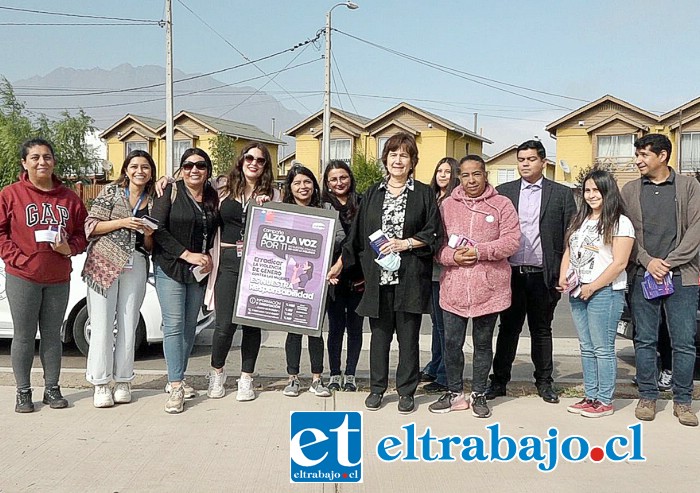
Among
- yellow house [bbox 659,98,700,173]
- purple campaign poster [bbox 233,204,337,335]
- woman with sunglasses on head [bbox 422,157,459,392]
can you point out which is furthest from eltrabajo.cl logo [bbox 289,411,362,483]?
yellow house [bbox 659,98,700,173]

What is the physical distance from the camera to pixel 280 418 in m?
5.03

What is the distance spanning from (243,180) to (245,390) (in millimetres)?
1697

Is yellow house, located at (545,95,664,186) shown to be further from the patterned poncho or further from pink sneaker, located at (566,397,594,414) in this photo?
the patterned poncho

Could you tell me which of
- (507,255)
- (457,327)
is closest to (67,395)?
(457,327)

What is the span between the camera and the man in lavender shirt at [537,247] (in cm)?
544

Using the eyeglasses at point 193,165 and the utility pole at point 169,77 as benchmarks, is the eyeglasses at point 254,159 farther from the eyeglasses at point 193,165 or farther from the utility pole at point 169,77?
the utility pole at point 169,77

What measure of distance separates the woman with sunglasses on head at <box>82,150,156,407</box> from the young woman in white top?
10.8 feet

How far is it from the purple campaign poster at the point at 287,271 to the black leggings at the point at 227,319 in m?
0.10

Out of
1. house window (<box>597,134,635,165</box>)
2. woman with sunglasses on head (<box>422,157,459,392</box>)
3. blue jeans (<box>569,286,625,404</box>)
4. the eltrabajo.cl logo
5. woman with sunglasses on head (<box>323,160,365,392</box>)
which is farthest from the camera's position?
Result: house window (<box>597,134,635,165</box>)

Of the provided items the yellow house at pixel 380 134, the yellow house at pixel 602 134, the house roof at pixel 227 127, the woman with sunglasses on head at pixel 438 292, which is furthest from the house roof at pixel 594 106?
the woman with sunglasses on head at pixel 438 292

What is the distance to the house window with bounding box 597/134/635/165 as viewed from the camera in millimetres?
32531

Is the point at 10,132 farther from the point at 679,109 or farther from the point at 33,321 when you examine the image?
the point at 679,109

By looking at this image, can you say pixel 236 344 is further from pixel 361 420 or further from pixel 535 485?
pixel 535 485

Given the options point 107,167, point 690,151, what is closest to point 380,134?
point 107,167
